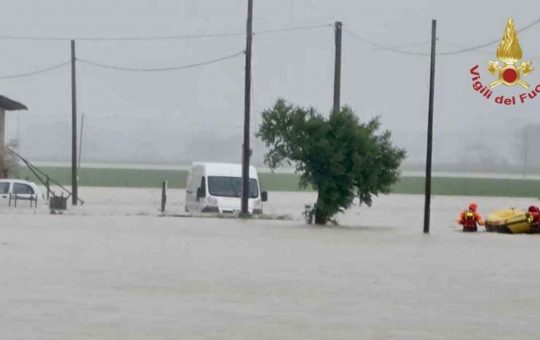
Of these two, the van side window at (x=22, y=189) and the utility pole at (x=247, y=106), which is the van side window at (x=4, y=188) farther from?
the utility pole at (x=247, y=106)

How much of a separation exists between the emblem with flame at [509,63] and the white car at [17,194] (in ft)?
51.8

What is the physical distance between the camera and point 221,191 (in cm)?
5834

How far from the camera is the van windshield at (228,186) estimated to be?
57.7m

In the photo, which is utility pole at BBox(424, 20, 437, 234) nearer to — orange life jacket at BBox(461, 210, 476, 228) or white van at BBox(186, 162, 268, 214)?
orange life jacket at BBox(461, 210, 476, 228)

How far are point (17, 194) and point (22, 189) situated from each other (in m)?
0.68

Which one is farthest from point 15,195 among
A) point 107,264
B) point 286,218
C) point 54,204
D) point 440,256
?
point 107,264

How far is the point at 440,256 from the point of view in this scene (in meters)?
34.4

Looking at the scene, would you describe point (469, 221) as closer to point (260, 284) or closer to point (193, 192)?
point (193, 192)

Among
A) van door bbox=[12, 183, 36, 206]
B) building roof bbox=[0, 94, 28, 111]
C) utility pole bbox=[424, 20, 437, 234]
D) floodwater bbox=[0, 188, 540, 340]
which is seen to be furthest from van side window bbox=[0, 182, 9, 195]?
utility pole bbox=[424, 20, 437, 234]

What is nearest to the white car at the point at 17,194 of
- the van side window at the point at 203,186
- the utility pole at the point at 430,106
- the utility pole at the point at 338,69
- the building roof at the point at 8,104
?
the van side window at the point at 203,186

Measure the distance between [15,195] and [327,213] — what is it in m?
14.5

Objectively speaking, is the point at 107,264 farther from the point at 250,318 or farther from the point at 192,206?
the point at 192,206

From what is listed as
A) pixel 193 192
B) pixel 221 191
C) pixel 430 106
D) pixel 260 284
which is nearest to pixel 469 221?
pixel 430 106

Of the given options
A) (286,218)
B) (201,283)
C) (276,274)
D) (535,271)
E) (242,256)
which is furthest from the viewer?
(286,218)
